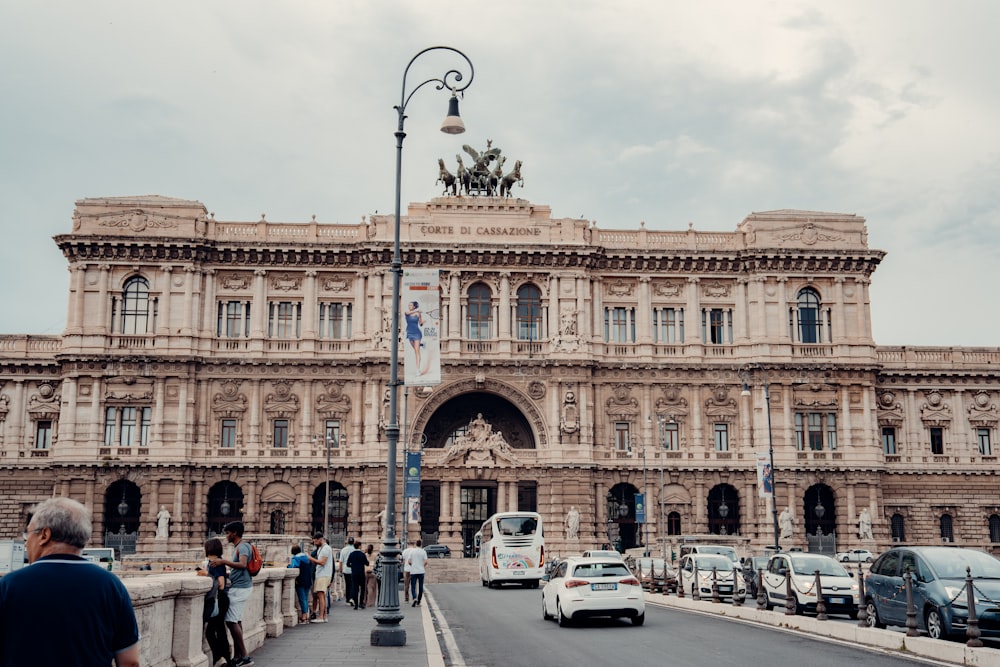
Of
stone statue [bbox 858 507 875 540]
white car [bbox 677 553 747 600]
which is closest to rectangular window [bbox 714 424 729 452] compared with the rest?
stone statue [bbox 858 507 875 540]

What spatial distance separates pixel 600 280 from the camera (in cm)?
6512

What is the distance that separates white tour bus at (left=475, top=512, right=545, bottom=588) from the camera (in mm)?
43750

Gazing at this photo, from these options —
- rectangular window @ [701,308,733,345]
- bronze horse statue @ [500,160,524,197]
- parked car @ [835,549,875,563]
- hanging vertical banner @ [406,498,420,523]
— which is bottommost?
parked car @ [835,549,875,563]

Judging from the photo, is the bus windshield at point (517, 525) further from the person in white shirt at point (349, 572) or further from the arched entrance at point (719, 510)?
the arched entrance at point (719, 510)

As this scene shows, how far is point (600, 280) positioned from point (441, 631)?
43.1m

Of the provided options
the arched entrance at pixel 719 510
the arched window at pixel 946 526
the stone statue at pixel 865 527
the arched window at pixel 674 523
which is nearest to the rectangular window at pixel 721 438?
the arched entrance at pixel 719 510

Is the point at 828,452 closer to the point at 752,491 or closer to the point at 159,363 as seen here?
the point at 752,491

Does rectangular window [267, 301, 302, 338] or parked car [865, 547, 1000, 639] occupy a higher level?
rectangular window [267, 301, 302, 338]

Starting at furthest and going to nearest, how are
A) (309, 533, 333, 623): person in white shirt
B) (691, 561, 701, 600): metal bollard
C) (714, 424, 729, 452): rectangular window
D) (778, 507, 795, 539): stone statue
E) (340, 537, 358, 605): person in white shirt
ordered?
1. (714, 424, 729, 452): rectangular window
2. (778, 507, 795, 539): stone statue
3. (691, 561, 701, 600): metal bollard
4. (340, 537, 358, 605): person in white shirt
5. (309, 533, 333, 623): person in white shirt

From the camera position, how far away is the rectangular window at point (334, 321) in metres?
64.1

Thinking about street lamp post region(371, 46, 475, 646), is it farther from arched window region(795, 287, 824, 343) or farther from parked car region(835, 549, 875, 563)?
arched window region(795, 287, 824, 343)

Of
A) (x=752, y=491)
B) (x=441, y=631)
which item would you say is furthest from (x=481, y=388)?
(x=441, y=631)

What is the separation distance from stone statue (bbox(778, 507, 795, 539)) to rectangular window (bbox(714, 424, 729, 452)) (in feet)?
17.1

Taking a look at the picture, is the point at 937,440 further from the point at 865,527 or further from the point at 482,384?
the point at 482,384
